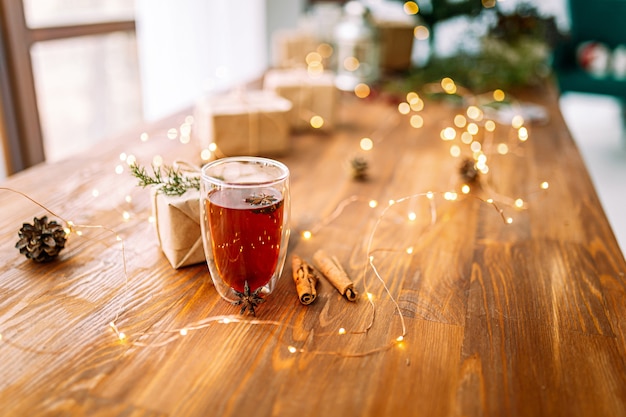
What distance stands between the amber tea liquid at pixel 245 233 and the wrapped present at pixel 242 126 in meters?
0.60

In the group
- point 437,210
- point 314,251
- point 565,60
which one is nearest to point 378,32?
point 437,210

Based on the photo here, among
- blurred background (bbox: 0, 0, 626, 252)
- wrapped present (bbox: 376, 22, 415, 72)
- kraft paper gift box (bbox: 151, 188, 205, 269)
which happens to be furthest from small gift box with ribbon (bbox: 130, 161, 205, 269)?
wrapped present (bbox: 376, 22, 415, 72)

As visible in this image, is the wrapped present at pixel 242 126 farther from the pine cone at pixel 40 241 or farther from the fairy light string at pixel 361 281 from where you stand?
the pine cone at pixel 40 241

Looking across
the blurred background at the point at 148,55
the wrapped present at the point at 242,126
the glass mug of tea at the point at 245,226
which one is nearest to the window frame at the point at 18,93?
the blurred background at the point at 148,55

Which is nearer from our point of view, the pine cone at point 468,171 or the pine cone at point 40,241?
the pine cone at point 40,241

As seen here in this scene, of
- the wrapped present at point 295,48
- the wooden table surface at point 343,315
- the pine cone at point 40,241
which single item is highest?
the wrapped present at point 295,48

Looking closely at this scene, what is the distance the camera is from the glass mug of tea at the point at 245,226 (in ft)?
2.38

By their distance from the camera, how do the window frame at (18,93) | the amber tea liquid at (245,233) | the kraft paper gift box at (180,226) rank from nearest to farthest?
the amber tea liquid at (245,233), the kraft paper gift box at (180,226), the window frame at (18,93)

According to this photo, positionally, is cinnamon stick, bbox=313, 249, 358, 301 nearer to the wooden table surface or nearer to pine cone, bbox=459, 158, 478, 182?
the wooden table surface

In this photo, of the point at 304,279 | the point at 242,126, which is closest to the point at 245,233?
the point at 304,279

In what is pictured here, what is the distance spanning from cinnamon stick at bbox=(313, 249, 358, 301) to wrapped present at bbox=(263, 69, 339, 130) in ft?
2.52

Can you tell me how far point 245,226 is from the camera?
0.73 meters

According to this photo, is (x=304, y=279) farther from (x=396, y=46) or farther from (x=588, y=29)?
(x=588, y=29)

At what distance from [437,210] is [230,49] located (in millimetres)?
2360
